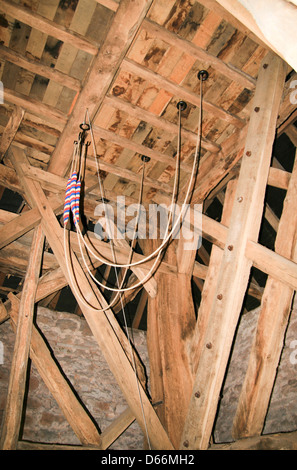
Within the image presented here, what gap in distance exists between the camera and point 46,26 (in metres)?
1.99

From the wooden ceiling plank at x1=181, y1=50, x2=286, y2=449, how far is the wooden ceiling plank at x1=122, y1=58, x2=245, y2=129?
0.33 metres

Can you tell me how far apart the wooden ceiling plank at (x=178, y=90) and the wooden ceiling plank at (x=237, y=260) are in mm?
326

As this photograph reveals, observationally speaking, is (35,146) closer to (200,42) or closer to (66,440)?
(200,42)

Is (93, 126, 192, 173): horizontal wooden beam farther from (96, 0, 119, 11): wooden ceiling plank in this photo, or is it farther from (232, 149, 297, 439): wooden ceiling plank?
(232, 149, 297, 439): wooden ceiling plank

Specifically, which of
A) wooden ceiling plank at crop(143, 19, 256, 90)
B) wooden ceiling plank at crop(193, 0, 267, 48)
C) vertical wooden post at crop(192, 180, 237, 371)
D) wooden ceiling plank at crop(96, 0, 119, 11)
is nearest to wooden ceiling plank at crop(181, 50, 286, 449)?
wooden ceiling plank at crop(143, 19, 256, 90)

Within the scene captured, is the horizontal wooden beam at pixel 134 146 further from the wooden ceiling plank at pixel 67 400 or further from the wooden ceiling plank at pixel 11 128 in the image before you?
the wooden ceiling plank at pixel 67 400

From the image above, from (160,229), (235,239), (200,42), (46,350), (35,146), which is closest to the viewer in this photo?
(235,239)

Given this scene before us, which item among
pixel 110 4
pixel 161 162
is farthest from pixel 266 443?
pixel 110 4

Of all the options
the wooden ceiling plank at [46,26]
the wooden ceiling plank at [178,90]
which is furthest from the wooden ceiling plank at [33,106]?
the wooden ceiling plank at [178,90]

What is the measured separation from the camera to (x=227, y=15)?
6.38 ft

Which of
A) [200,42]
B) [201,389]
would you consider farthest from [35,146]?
[201,389]

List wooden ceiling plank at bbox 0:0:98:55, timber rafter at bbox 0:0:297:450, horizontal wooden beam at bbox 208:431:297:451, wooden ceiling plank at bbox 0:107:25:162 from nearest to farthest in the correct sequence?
horizontal wooden beam at bbox 208:431:297:451, timber rafter at bbox 0:0:297:450, wooden ceiling plank at bbox 0:0:98:55, wooden ceiling plank at bbox 0:107:25:162

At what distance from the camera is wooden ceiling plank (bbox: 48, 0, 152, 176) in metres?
1.89
